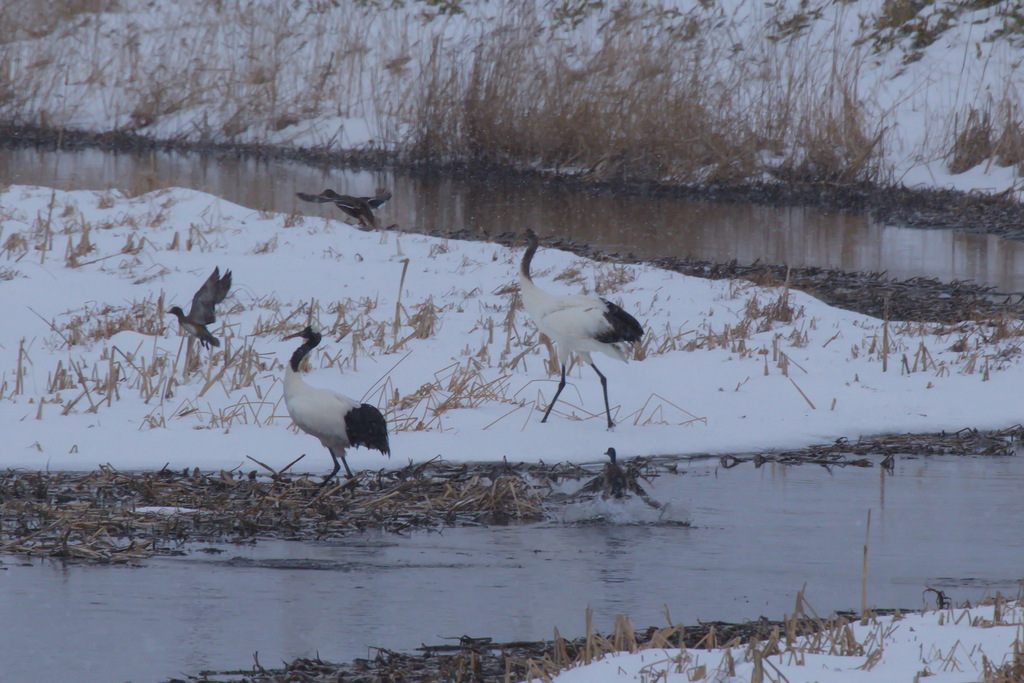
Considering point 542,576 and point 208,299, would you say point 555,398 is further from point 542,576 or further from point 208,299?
point 542,576

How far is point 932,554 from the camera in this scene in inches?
221

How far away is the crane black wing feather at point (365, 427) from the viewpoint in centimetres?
614

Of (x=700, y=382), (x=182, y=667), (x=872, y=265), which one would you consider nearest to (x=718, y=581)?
(x=182, y=667)

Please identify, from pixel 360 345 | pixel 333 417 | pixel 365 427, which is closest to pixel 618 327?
pixel 360 345

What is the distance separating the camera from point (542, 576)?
5223 mm

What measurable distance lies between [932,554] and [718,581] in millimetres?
1075

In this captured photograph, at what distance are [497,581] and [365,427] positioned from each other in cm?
131

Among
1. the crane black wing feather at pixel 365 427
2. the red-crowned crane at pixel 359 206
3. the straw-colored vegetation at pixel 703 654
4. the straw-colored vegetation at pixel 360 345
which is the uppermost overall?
the red-crowned crane at pixel 359 206

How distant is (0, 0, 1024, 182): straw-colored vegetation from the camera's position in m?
19.0

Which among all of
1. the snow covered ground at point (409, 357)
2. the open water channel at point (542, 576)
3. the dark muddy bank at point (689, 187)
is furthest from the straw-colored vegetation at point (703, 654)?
the dark muddy bank at point (689, 187)

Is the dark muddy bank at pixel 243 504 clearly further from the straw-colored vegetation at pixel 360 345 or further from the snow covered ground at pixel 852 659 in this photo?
the snow covered ground at pixel 852 659

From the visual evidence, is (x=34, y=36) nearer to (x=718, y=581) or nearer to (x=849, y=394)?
(x=849, y=394)

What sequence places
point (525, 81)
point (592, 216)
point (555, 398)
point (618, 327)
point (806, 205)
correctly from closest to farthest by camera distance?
point (618, 327) → point (555, 398) → point (592, 216) → point (806, 205) → point (525, 81)

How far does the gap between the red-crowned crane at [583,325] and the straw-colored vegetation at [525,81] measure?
11.5m
